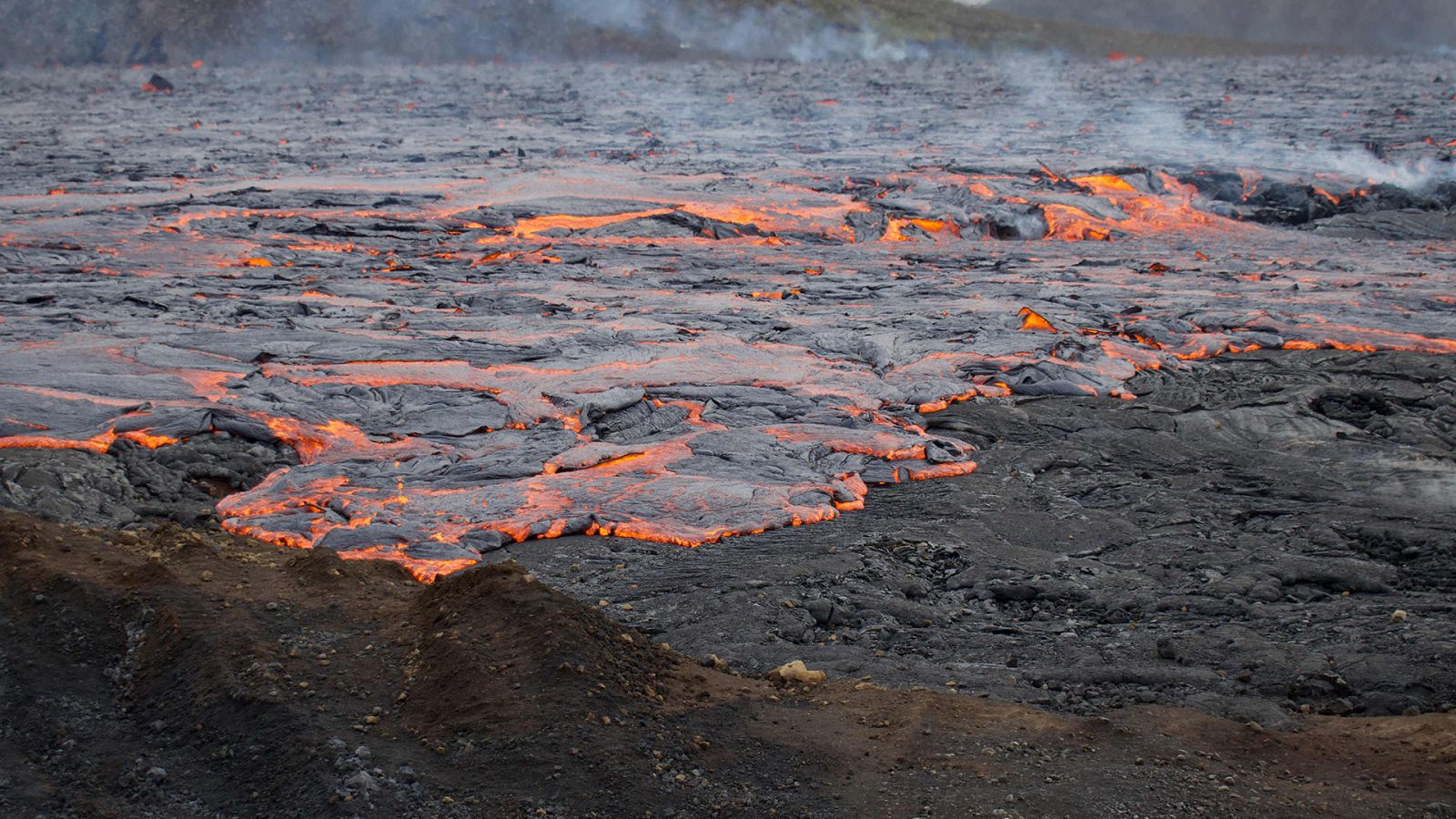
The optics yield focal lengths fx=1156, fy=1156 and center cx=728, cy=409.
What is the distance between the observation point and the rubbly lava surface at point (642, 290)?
6.22m

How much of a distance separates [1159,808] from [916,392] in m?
4.60

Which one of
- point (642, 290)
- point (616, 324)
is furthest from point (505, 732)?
point (642, 290)

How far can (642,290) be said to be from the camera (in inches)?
402

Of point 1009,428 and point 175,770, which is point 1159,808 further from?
point 1009,428

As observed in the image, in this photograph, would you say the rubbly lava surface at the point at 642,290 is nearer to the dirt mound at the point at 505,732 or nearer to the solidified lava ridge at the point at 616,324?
the solidified lava ridge at the point at 616,324

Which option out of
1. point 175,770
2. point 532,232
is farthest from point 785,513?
point 532,232

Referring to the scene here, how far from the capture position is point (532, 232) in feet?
41.4

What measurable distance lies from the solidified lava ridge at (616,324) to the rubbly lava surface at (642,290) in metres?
0.04

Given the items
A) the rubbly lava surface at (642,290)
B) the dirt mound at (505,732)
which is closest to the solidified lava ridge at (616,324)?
the rubbly lava surface at (642,290)

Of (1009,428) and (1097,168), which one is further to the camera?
(1097,168)

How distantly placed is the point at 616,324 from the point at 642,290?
1.35 meters

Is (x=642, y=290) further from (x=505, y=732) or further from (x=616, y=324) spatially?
(x=505, y=732)

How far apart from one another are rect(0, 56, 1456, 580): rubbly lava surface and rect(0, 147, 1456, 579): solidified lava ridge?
0.04 metres

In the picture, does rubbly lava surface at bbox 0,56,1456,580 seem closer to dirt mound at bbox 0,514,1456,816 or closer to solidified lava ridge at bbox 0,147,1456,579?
solidified lava ridge at bbox 0,147,1456,579
